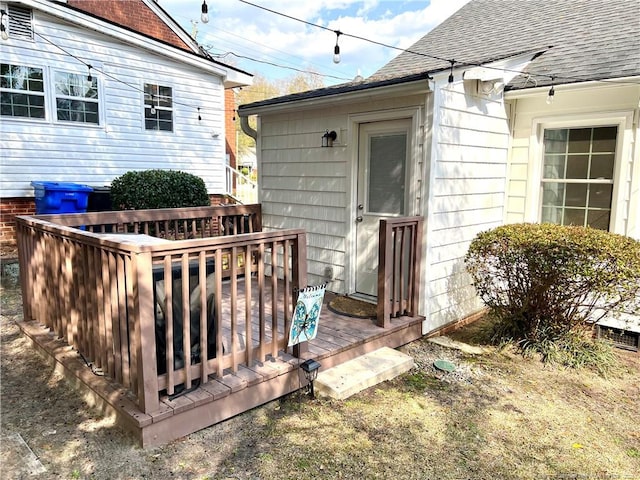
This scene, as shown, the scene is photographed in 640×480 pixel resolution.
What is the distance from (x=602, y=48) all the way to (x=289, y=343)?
4.77 m

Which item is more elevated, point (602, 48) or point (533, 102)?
point (602, 48)

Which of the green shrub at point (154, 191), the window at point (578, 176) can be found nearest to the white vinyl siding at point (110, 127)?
the green shrub at point (154, 191)

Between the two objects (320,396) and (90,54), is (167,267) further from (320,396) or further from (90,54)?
(90,54)

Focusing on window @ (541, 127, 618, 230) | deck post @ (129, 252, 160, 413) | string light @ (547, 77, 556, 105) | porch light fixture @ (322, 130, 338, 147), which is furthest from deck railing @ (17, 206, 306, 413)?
window @ (541, 127, 618, 230)

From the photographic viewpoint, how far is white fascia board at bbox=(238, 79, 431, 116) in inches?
156

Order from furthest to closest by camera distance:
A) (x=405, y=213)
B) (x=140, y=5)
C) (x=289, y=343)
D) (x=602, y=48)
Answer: (x=140, y=5) → (x=602, y=48) → (x=405, y=213) → (x=289, y=343)

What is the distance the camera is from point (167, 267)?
2.56 meters

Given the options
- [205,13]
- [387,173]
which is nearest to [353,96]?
[387,173]

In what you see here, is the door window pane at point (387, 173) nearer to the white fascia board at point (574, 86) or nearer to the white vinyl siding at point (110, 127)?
the white fascia board at point (574, 86)

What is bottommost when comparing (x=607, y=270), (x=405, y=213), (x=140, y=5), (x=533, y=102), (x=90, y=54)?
(x=607, y=270)

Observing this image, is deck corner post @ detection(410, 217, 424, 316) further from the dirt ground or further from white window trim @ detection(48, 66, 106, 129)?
white window trim @ detection(48, 66, 106, 129)

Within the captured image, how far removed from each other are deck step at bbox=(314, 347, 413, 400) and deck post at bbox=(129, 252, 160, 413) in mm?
1264

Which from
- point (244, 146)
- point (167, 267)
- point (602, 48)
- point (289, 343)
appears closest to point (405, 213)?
point (289, 343)

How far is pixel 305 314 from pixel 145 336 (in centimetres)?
116
